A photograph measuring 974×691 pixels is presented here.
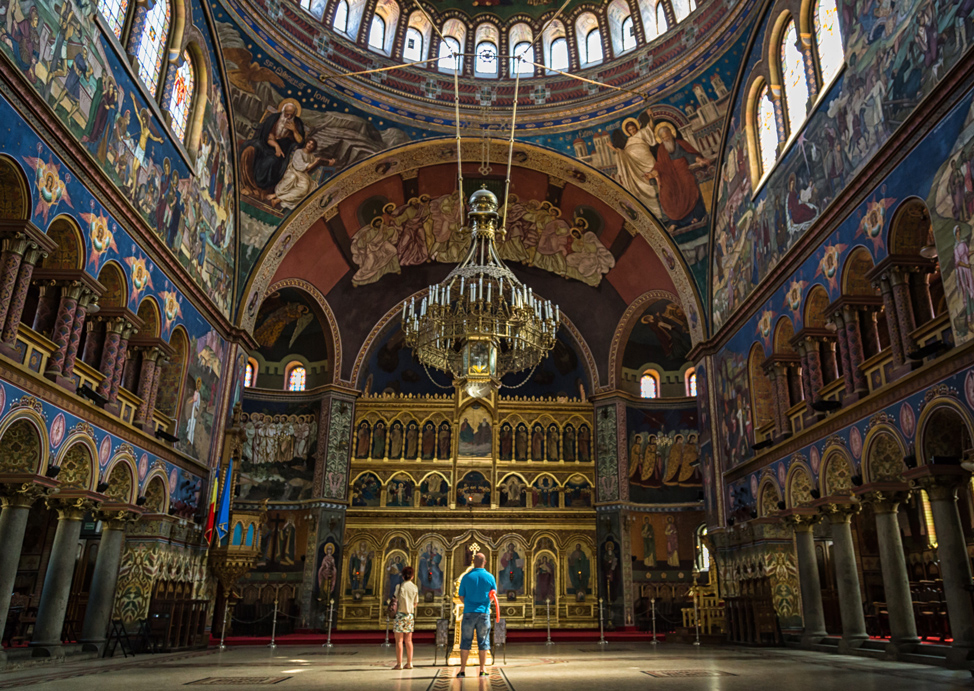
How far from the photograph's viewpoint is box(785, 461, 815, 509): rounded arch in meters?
→ 15.4

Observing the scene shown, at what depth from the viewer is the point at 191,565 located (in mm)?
17328

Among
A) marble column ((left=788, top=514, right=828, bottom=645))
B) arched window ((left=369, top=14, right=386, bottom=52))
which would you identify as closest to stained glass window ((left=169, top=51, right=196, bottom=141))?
arched window ((left=369, top=14, right=386, bottom=52))

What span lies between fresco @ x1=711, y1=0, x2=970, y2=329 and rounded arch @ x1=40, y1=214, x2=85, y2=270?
13682mm

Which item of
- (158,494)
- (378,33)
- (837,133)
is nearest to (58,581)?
(158,494)

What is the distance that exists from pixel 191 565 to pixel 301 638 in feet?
12.9

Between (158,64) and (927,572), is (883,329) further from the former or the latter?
(158,64)

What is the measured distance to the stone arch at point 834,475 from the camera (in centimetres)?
1377

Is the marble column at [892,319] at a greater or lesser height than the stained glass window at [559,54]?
lesser

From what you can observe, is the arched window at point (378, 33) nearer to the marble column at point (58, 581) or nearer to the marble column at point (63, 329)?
the marble column at point (63, 329)

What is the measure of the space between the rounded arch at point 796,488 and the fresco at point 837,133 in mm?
4663

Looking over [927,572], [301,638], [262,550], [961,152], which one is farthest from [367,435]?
[961,152]

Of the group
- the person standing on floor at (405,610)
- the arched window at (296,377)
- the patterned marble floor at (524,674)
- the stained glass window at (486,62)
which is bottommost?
the patterned marble floor at (524,674)

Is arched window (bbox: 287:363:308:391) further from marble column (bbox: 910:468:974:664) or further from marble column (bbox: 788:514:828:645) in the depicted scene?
marble column (bbox: 910:468:974:664)

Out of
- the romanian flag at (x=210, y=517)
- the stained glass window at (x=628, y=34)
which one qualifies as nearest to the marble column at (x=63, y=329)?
the romanian flag at (x=210, y=517)
